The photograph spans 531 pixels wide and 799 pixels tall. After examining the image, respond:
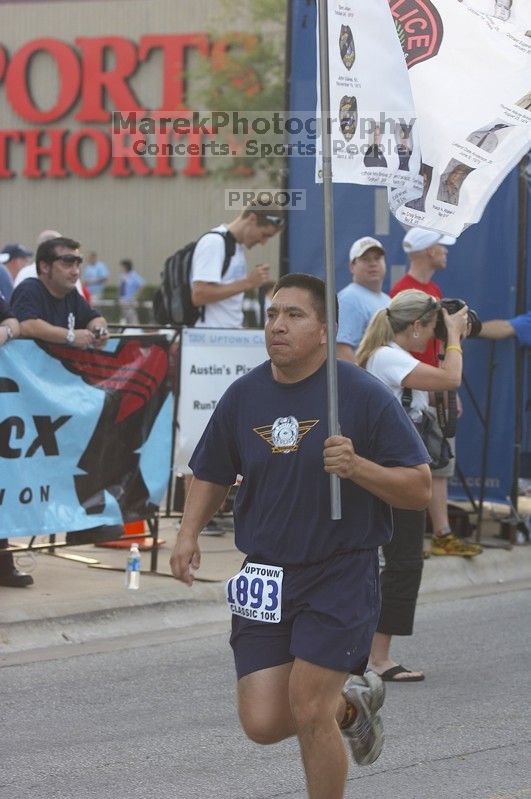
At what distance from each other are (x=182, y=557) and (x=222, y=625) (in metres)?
3.83

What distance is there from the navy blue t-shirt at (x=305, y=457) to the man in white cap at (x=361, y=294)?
206 inches

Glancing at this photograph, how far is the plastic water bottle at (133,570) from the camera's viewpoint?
871cm

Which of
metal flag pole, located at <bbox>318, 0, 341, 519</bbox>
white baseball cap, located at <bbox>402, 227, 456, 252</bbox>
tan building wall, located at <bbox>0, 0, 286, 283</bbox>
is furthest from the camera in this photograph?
tan building wall, located at <bbox>0, 0, 286, 283</bbox>

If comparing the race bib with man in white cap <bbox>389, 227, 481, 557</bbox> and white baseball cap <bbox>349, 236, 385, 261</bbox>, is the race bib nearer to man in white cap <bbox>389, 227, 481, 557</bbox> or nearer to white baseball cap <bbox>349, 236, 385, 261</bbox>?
man in white cap <bbox>389, 227, 481, 557</bbox>

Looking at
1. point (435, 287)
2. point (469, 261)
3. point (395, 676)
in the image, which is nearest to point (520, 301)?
point (469, 261)

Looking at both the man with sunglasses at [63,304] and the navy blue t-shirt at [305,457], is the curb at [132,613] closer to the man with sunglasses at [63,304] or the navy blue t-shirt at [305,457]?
the man with sunglasses at [63,304]

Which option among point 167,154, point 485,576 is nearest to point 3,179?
point 167,154

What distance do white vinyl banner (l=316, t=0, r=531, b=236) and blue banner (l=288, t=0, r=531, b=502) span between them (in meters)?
5.32

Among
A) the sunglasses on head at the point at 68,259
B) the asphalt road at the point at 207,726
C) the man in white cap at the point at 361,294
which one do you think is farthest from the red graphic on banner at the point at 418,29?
the man in white cap at the point at 361,294

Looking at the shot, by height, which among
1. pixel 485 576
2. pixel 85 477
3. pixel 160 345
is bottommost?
pixel 485 576

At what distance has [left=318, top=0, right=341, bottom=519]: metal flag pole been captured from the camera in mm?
4617

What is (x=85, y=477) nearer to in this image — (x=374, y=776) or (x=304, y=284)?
(x=374, y=776)

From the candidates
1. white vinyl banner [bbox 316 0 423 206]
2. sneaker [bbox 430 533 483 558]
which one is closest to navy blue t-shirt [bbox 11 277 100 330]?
sneaker [bbox 430 533 483 558]

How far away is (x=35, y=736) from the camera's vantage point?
20.5 feet
